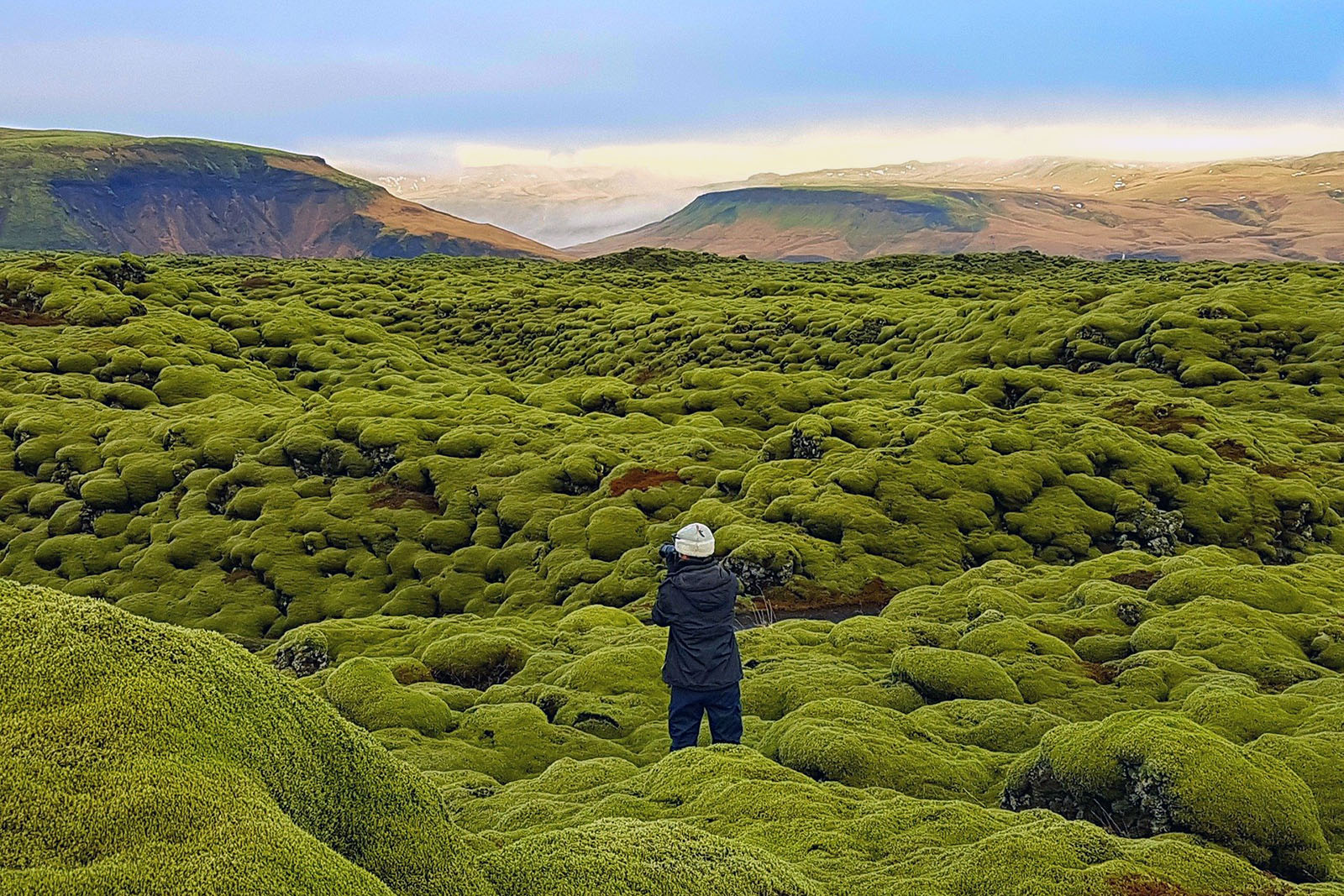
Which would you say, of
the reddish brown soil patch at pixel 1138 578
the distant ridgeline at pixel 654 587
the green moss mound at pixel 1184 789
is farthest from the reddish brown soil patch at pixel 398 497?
the green moss mound at pixel 1184 789

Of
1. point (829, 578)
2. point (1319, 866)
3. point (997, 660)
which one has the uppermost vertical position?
point (1319, 866)

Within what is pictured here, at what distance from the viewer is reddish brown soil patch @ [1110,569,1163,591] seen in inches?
864

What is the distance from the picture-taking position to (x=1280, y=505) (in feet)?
100

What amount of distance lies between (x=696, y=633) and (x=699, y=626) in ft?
0.37

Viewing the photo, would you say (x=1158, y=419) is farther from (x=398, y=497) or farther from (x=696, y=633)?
(x=696, y=633)

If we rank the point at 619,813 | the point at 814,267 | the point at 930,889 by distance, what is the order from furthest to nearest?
the point at 814,267 → the point at 619,813 → the point at 930,889

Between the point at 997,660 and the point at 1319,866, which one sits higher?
the point at 1319,866

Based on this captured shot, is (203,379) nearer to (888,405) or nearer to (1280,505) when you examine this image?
(888,405)

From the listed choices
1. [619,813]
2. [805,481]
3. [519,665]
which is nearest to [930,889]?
[619,813]

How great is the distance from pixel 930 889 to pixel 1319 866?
4.47 metres

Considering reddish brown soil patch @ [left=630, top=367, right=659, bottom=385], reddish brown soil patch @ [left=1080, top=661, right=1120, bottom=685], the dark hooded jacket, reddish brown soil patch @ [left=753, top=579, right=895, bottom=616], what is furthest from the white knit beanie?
reddish brown soil patch @ [left=630, top=367, right=659, bottom=385]

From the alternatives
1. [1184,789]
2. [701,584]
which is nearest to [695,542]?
[701,584]

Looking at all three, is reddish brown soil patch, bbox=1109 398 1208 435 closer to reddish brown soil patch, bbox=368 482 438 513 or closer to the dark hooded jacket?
reddish brown soil patch, bbox=368 482 438 513

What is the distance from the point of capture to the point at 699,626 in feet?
42.9
